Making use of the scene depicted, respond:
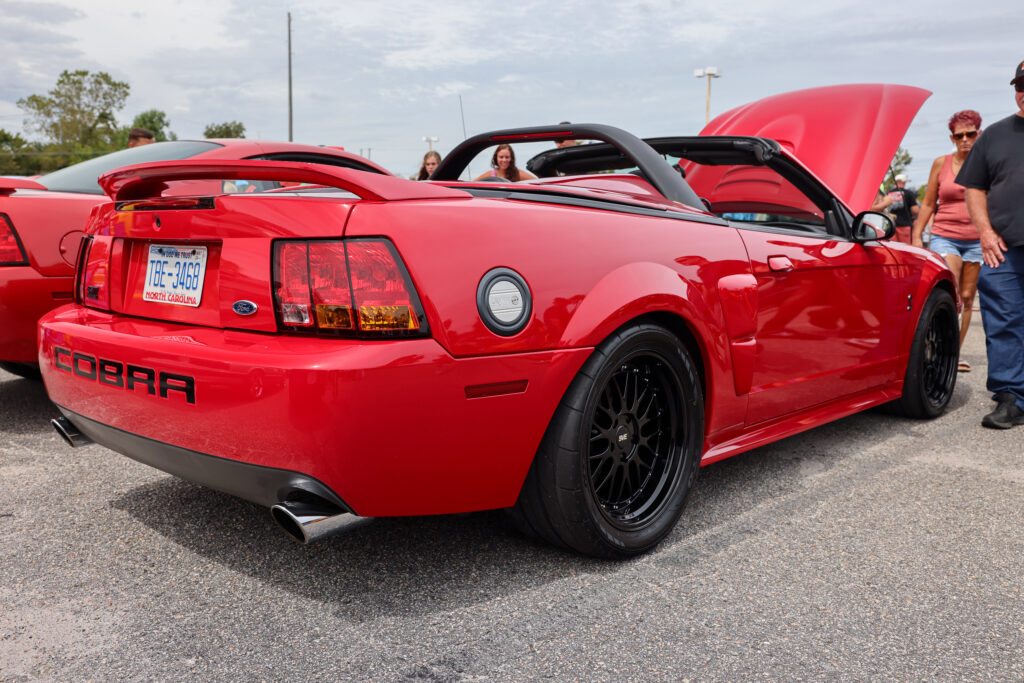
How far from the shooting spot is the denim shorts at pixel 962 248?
5854mm

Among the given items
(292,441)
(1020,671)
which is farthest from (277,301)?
(1020,671)

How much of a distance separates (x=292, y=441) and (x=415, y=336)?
0.37m

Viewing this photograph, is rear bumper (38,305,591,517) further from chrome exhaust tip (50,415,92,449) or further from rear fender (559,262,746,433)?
chrome exhaust tip (50,415,92,449)

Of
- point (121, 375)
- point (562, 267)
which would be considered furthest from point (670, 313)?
point (121, 375)

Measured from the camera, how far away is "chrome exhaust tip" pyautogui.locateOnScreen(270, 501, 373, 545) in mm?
1959

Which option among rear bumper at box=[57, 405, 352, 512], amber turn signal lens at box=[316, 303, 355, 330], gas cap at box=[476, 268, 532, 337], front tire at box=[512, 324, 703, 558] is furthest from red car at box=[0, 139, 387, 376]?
front tire at box=[512, 324, 703, 558]

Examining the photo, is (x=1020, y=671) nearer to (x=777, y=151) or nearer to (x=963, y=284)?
(x=777, y=151)

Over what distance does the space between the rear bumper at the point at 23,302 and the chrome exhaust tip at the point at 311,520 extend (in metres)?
2.29

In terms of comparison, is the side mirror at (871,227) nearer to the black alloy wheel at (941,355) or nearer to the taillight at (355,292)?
the black alloy wheel at (941,355)

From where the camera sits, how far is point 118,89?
74188 millimetres

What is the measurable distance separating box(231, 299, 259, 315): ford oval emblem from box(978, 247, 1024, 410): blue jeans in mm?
3938

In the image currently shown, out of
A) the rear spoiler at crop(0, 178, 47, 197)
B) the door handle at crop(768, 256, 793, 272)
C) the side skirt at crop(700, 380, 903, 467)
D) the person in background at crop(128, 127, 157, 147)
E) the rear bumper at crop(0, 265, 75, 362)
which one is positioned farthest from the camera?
the person in background at crop(128, 127, 157, 147)

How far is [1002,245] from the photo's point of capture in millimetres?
4461

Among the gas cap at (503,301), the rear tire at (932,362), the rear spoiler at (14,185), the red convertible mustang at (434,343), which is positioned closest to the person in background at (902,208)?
the rear tire at (932,362)
